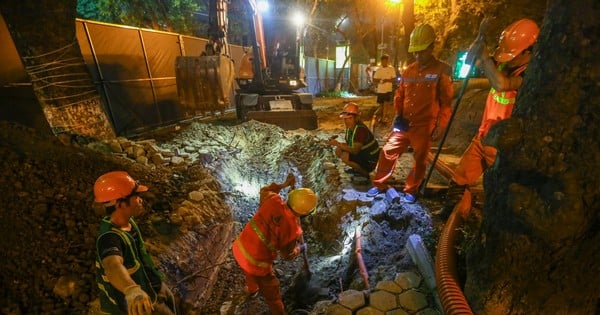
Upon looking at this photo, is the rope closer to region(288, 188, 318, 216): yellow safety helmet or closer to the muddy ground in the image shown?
the muddy ground

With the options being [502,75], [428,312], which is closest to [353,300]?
[428,312]

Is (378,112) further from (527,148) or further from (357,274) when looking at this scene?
(527,148)

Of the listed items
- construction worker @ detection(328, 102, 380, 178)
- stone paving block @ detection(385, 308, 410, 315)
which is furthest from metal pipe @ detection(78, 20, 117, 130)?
stone paving block @ detection(385, 308, 410, 315)

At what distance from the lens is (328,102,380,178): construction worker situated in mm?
4484

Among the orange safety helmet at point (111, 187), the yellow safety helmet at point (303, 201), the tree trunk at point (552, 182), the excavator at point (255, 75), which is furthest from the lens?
the excavator at point (255, 75)

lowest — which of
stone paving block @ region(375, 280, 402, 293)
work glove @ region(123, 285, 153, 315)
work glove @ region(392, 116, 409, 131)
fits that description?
stone paving block @ region(375, 280, 402, 293)

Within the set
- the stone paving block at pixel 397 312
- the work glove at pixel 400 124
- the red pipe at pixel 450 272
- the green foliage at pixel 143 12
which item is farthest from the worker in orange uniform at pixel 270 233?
the green foliage at pixel 143 12

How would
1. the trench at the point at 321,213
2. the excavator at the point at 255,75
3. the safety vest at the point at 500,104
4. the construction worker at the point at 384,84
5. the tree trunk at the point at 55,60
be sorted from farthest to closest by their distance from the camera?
the construction worker at the point at 384,84, the excavator at the point at 255,75, the tree trunk at the point at 55,60, the trench at the point at 321,213, the safety vest at the point at 500,104

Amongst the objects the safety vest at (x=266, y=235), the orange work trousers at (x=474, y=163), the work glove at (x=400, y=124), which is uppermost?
the work glove at (x=400, y=124)

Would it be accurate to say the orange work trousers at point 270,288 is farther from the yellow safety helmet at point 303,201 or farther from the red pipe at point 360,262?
the red pipe at point 360,262

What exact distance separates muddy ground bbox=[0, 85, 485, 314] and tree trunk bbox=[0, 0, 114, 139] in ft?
2.54

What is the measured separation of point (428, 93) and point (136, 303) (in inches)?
139

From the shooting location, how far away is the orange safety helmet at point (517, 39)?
236 cm

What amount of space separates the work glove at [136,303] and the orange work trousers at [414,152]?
10.3ft
